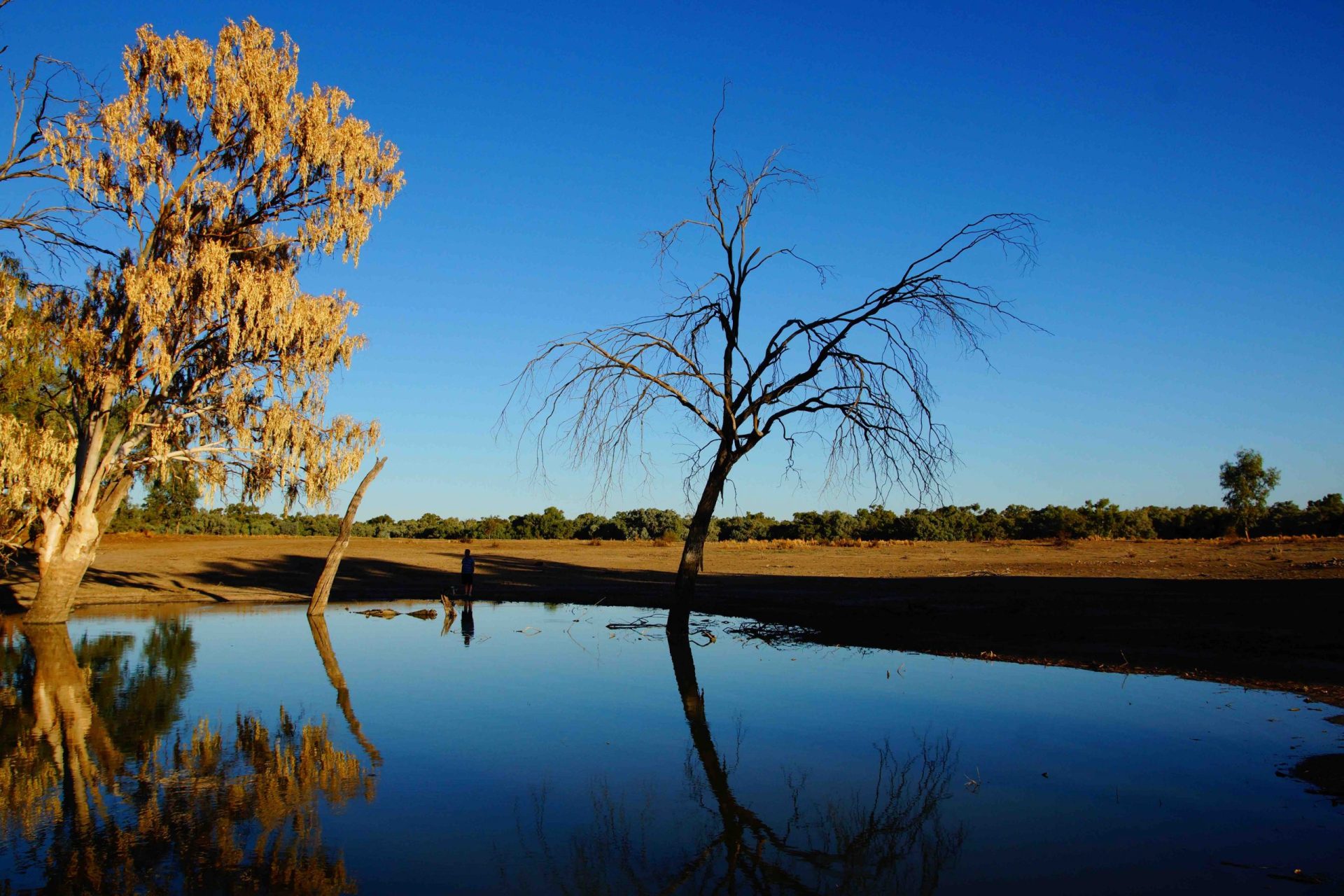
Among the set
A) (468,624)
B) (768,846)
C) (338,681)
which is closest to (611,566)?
(468,624)

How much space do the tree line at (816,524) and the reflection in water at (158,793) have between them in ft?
132

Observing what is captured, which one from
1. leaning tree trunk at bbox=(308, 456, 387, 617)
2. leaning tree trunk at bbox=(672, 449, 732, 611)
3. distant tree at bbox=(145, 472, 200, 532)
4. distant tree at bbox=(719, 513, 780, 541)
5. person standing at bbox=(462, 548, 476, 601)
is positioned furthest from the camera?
distant tree at bbox=(719, 513, 780, 541)

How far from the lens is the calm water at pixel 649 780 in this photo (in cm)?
591

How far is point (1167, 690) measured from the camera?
12266mm

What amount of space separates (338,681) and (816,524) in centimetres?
5911

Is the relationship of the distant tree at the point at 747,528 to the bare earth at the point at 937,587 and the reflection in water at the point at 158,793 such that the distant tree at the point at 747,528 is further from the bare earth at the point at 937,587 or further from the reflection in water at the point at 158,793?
the reflection in water at the point at 158,793

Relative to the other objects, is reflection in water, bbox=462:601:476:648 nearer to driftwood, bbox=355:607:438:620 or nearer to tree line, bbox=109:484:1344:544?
driftwood, bbox=355:607:438:620

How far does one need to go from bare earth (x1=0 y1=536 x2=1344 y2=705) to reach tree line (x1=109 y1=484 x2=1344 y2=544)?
10.1 meters

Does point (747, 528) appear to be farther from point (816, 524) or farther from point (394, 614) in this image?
point (394, 614)

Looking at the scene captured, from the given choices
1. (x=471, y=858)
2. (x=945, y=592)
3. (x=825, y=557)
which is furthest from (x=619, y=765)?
(x=825, y=557)

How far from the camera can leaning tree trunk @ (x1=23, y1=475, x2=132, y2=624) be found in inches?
756

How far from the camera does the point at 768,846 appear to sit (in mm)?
6391

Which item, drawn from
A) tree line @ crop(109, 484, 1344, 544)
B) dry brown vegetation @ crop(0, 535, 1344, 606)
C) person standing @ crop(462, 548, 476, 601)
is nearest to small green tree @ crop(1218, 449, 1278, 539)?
tree line @ crop(109, 484, 1344, 544)

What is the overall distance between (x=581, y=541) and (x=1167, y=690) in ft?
153
